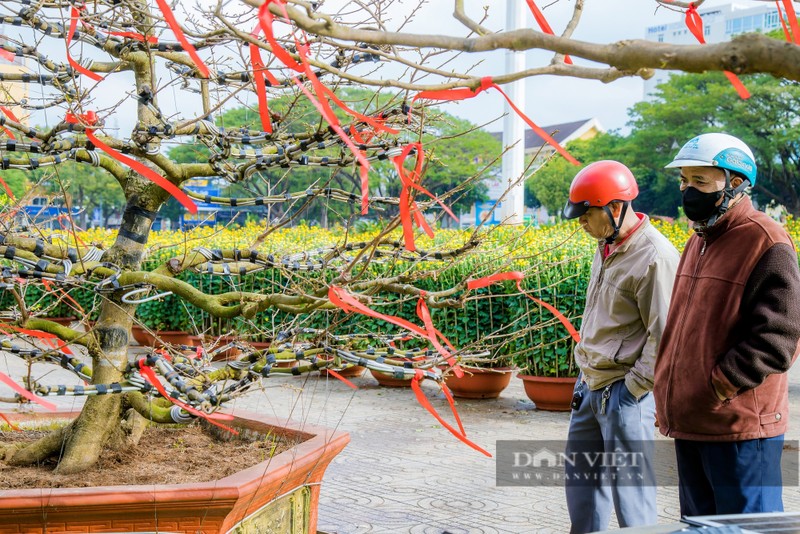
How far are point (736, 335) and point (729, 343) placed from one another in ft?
0.13

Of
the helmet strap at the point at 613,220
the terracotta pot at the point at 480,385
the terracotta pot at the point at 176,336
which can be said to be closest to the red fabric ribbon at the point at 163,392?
the helmet strap at the point at 613,220

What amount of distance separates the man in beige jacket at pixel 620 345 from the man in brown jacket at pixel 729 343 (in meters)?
0.33

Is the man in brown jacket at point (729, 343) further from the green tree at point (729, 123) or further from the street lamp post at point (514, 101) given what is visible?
the green tree at point (729, 123)

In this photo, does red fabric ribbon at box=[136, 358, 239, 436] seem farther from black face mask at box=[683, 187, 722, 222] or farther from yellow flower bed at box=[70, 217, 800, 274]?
yellow flower bed at box=[70, 217, 800, 274]

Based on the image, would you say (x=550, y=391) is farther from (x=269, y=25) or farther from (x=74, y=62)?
(x=269, y=25)

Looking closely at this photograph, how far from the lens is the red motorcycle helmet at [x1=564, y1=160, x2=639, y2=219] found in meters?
3.56

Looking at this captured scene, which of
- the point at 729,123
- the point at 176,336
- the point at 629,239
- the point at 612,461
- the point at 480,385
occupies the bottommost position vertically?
the point at 176,336

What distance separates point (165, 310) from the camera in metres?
12.3

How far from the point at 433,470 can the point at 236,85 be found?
3641 mm

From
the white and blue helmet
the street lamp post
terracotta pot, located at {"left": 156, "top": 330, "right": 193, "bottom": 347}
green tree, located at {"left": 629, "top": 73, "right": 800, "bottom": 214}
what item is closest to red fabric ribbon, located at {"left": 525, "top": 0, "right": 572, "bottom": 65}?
the white and blue helmet

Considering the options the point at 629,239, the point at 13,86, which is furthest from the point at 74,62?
the point at 629,239

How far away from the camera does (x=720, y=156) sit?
3.06 metres

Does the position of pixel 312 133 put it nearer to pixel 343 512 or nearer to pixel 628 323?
pixel 628 323

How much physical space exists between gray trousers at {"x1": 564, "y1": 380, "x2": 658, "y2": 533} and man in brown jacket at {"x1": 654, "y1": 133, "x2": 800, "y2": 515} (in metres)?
0.38
